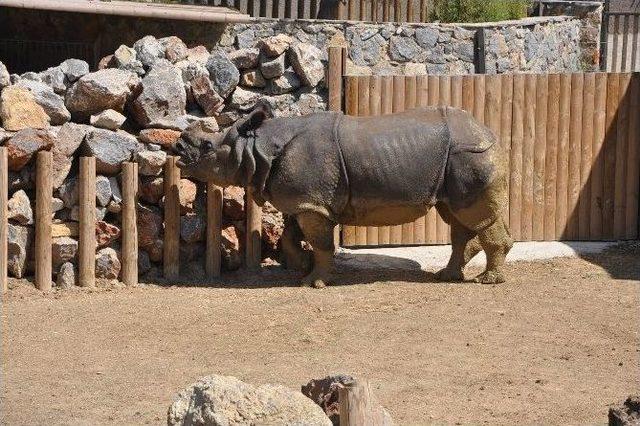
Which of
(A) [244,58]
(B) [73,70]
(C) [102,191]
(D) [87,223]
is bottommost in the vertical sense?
(D) [87,223]

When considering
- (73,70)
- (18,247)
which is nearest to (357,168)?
(73,70)

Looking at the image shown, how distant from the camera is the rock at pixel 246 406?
619 cm

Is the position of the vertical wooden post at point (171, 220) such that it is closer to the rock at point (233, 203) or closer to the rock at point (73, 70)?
the rock at point (233, 203)

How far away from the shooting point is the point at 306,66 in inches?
496

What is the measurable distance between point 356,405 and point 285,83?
6.76m

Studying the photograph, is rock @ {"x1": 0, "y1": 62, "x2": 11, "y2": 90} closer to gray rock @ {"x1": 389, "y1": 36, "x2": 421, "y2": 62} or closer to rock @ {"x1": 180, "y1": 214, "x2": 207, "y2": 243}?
rock @ {"x1": 180, "y1": 214, "x2": 207, "y2": 243}

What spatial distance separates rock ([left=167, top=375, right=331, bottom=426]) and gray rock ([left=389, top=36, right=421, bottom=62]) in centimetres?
1030

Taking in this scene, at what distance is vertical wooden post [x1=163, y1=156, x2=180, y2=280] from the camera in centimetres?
1172

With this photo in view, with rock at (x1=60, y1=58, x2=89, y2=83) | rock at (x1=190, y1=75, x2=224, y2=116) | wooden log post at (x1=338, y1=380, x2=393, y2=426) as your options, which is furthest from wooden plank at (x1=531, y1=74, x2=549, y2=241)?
wooden log post at (x1=338, y1=380, x2=393, y2=426)

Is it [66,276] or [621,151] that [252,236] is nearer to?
[66,276]

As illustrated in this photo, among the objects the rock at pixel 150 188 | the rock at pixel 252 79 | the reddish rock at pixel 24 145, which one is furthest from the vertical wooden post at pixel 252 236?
the reddish rock at pixel 24 145

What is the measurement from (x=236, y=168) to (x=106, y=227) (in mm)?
1264

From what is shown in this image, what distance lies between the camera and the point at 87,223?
447 inches

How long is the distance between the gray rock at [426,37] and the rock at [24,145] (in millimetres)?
6330
